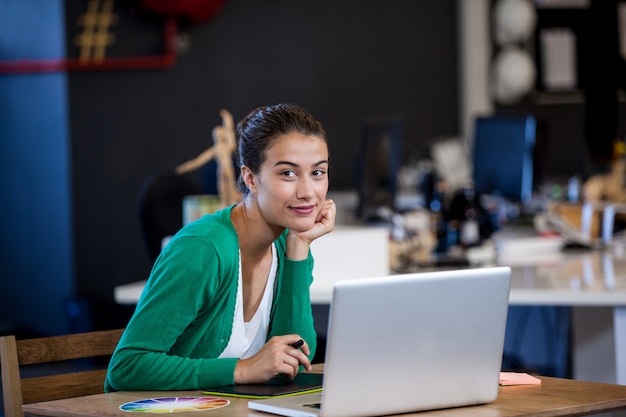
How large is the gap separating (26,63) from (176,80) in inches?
32.3

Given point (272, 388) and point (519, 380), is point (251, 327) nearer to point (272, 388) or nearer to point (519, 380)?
point (272, 388)

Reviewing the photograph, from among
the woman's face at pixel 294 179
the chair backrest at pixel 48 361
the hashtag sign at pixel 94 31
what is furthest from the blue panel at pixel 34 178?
the woman's face at pixel 294 179

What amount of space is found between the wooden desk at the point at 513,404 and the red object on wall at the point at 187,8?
13.4ft

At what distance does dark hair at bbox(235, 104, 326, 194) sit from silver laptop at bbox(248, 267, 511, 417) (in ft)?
1.53

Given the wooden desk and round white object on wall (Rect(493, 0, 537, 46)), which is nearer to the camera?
the wooden desk

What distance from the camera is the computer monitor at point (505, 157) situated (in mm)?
5008

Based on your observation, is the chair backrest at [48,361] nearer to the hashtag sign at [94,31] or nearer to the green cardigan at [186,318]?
the green cardigan at [186,318]

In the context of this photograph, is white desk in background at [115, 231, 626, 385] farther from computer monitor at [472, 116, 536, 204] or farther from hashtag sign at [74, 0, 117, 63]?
hashtag sign at [74, 0, 117, 63]

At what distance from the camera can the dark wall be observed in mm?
5773

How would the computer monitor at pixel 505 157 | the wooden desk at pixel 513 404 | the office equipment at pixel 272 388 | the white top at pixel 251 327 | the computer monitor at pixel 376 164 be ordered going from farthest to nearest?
1. the computer monitor at pixel 505 157
2. the computer monitor at pixel 376 164
3. the white top at pixel 251 327
4. the office equipment at pixel 272 388
5. the wooden desk at pixel 513 404

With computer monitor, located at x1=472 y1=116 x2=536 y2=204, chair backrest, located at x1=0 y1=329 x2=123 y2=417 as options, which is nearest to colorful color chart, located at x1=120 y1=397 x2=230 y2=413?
chair backrest, located at x1=0 y1=329 x2=123 y2=417

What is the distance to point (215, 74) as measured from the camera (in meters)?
6.12

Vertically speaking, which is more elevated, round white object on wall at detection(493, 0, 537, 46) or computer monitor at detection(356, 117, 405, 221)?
round white object on wall at detection(493, 0, 537, 46)

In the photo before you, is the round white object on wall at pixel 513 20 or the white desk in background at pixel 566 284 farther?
the round white object on wall at pixel 513 20
